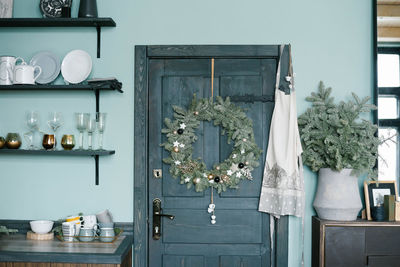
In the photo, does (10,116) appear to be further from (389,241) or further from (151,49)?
(389,241)

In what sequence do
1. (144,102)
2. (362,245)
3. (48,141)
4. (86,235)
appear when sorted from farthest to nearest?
(144,102), (48,141), (86,235), (362,245)

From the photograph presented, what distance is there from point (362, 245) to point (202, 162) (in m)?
1.12

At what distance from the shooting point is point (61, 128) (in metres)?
2.69

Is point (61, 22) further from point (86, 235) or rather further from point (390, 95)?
point (390, 95)

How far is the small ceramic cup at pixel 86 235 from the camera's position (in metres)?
2.43

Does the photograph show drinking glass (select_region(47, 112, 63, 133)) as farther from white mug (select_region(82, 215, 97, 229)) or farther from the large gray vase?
the large gray vase

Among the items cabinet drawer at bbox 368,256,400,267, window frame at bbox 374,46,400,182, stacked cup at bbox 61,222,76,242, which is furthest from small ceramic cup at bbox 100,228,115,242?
window frame at bbox 374,46,400,182

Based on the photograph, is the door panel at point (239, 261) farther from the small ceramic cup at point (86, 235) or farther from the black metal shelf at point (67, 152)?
the black metal shelf at point (67, 152)

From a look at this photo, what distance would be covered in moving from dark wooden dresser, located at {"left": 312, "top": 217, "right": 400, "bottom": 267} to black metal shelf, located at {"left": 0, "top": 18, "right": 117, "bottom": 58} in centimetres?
192

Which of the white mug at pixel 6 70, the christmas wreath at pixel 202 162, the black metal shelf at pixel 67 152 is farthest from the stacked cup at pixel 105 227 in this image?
the white mug at pixel 6 70

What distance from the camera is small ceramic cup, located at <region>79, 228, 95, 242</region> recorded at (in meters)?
2.43

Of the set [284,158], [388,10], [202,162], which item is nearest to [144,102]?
[202,162]

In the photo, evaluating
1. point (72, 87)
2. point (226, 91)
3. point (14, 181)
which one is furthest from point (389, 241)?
point (14, 181)

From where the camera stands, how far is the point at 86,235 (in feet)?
8.02
